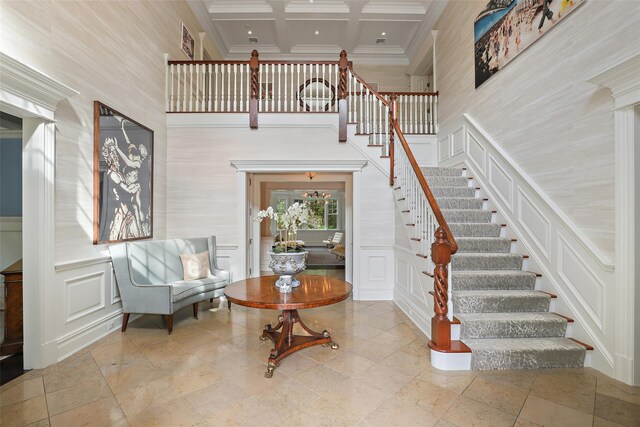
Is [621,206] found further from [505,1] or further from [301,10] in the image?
[301,10]

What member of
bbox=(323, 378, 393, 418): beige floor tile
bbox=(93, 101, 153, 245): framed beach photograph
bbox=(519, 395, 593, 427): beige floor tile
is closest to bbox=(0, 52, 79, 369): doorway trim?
bbox=(93, 101, 153, 245): framed beach photograph

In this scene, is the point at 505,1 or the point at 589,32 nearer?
the point at 589,32

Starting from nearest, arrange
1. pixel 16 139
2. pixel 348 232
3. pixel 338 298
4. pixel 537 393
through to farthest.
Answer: pixel 537 393, pixel 338 298, pixel 16 139, pixel 348 232

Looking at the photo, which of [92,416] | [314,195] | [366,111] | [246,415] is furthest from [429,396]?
[314,195]

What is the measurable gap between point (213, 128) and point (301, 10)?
3.16 m

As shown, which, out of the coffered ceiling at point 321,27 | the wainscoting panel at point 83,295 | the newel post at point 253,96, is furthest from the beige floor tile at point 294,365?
the coffered ceiling at point 321,27

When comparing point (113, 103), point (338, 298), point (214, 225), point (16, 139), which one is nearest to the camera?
point (338, 298)

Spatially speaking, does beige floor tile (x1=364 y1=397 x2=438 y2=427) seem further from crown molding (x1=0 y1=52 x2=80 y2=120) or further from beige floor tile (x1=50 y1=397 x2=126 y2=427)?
crown molding (x1=0 y1=52 x2=80 y2=120)

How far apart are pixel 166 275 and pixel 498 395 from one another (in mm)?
3883

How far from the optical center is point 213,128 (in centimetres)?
482

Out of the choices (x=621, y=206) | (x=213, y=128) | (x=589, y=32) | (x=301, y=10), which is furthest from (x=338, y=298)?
(x=301, y=10)

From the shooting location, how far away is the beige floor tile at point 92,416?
1859 mm

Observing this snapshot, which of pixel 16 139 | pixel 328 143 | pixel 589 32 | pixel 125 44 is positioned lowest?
pixel 16 139

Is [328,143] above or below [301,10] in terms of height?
below
